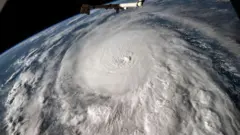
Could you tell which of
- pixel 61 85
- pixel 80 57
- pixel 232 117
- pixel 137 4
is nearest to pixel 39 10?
pixel 137 4

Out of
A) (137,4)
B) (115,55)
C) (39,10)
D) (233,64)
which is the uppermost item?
(39,10)

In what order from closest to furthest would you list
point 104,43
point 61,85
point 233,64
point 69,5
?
point 69,5, point 233,64, point 61,85, point 104,43

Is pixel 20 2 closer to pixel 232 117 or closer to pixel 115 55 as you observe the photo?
pixel 232 117

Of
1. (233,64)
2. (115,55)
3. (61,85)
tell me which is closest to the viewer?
(233,64)

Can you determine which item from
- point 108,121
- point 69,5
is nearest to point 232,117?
point 108,121

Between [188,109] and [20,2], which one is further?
[188,109]

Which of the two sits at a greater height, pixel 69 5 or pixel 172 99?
pixel 69 5

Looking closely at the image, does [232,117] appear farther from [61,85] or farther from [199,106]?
[61,85]
